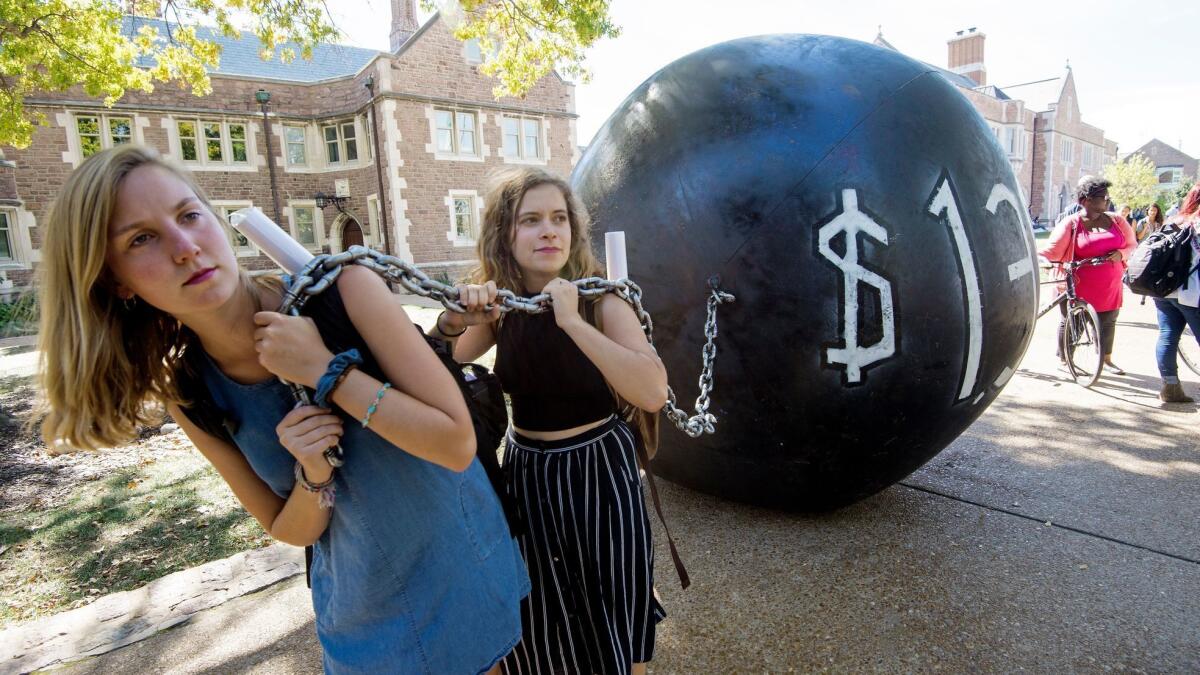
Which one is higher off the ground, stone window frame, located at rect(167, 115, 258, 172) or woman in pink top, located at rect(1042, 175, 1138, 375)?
stone window frame, located at rect(167, 115, 258, 172)

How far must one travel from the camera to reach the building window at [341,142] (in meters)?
24.5

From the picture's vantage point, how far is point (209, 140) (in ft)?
75.5

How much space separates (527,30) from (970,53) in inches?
1846

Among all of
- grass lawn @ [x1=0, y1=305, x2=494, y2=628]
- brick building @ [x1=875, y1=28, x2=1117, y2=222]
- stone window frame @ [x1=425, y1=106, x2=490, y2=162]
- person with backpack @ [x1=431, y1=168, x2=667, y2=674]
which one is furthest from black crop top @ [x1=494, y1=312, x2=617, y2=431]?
brick building @ [x1=875, y1=28, x2=1117, y2=222]

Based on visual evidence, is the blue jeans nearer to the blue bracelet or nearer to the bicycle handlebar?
the bicycle handlebar

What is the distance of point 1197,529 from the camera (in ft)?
11.0

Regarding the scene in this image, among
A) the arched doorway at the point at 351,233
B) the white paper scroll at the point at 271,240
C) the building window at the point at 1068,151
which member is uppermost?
the building window at the point at 1068,151

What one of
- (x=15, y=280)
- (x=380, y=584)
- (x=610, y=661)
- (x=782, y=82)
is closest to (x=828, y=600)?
(x=610, y=661)

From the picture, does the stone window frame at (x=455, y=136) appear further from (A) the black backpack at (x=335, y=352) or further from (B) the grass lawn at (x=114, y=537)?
(A) the black backpack at (x=335, y=352)

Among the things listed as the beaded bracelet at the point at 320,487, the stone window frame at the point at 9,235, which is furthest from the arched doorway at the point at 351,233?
the beaded bracelet at the point at 320,487

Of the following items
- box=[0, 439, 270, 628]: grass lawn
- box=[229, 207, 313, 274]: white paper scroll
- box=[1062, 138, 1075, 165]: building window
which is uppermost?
box=[1062, 138, 1075, 165]: building window

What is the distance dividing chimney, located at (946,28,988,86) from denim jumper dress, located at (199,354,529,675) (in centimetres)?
5394

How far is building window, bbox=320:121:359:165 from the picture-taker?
80.2 ft

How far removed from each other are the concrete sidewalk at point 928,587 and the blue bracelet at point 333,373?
6.07 ft
